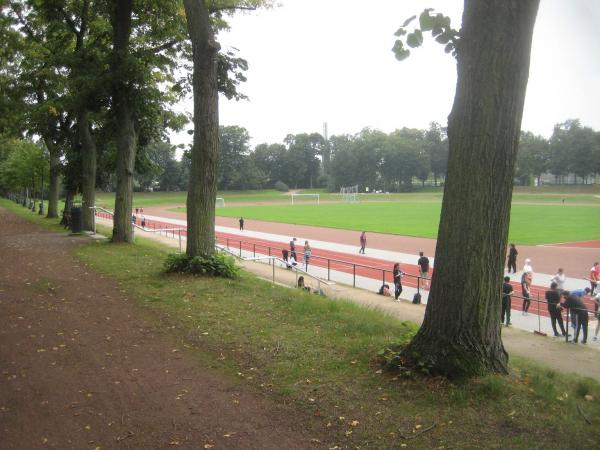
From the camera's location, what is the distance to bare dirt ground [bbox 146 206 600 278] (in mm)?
24719

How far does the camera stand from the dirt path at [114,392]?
4145mm

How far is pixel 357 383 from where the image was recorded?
507 cm

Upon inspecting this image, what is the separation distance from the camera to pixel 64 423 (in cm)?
436

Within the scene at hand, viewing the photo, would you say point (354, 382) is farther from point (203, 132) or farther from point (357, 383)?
point (203, 132)

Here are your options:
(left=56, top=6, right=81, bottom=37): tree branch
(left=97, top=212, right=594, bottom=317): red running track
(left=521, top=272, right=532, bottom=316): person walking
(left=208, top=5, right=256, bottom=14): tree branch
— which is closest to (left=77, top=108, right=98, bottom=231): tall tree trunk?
Answer: (left=56, top=6, right=81, bottom=37): tree branch

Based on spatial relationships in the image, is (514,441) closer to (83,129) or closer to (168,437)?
(168,437)

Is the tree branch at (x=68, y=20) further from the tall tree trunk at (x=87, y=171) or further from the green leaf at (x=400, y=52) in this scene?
the green leaf at (x=400, y=52)

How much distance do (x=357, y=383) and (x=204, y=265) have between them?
20.7 feet

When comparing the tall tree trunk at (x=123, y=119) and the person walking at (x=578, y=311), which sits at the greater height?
the tall tree trunk at (x=123, y=119)

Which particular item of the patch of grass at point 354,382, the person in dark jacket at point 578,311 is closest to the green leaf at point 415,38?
the patch of grass at point 354,382

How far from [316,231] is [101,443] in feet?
124

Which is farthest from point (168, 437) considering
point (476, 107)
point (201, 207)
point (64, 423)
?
point (201, 207)

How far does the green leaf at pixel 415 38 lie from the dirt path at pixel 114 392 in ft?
12.9

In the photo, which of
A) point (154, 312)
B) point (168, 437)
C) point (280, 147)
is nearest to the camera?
point (168, 437)
